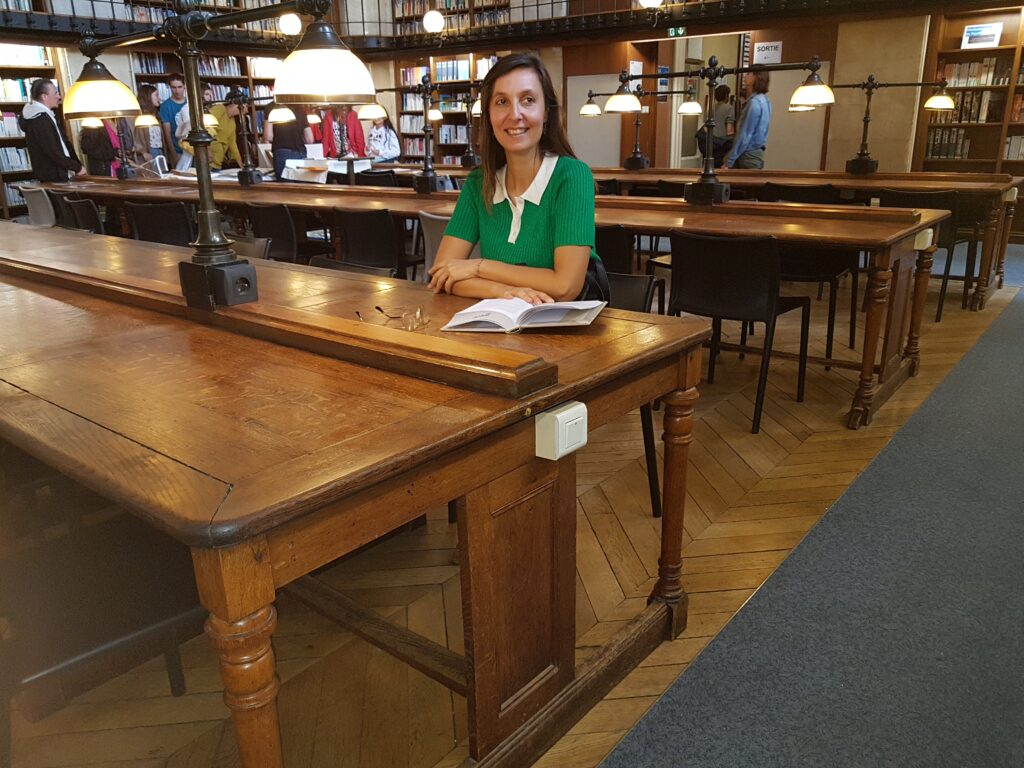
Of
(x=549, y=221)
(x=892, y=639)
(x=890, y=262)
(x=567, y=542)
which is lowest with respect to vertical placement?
(x=892, y=639)

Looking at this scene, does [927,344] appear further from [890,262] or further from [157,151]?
[157,151]

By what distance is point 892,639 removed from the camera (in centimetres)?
188

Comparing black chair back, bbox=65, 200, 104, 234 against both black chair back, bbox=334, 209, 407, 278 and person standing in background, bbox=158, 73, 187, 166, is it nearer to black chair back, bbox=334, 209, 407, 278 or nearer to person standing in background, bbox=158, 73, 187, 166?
black chair back, bbox=334, 209, 407, 278

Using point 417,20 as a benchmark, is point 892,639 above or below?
below

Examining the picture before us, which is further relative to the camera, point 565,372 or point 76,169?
point 76,169

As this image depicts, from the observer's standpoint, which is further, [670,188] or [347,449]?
[670,188]

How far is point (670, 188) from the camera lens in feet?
19.7

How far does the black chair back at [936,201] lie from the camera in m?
4.70

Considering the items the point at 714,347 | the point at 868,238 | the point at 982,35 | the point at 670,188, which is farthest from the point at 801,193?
the point at 982,35

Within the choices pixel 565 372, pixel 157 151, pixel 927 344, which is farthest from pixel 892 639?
pixel 157 151

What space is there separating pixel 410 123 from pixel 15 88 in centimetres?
504

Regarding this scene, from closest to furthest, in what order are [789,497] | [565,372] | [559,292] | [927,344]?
[565,372] → [559,292] → [789,497] → [927,344]

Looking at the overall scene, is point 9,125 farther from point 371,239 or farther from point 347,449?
point 347,449

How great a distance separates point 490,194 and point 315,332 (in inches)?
32.4
